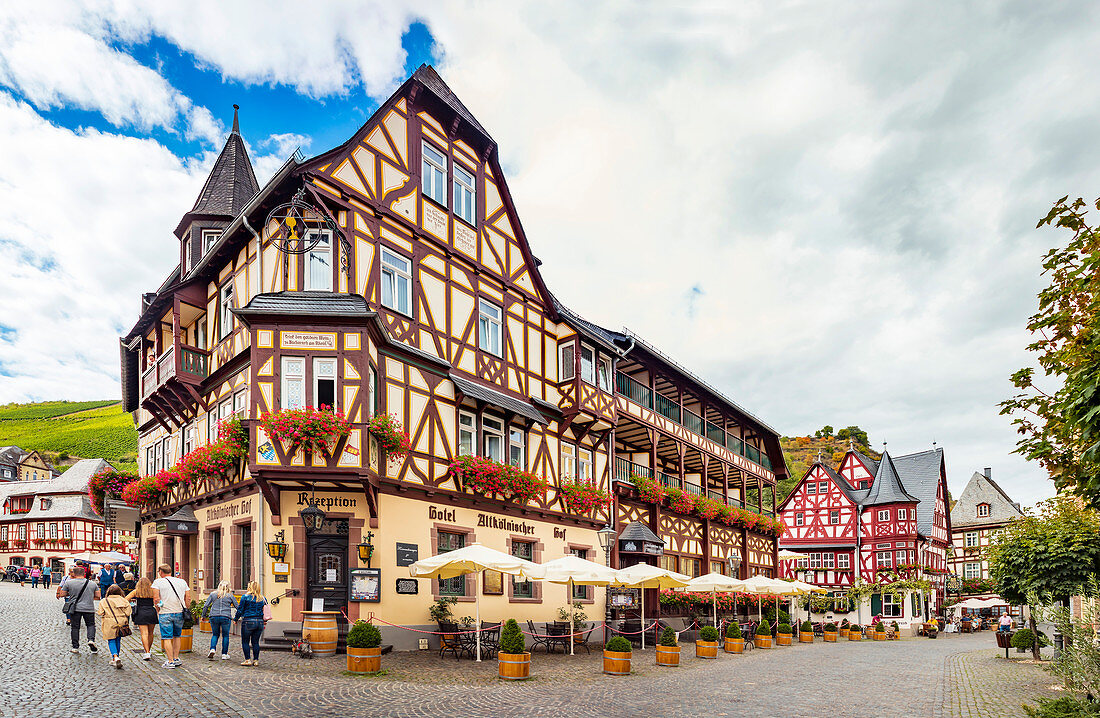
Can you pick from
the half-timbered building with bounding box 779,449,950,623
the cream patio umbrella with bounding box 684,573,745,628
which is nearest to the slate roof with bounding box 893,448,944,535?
the half-timbered building with bounding box 779,449,950,623

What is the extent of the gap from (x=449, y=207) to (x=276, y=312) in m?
6.79

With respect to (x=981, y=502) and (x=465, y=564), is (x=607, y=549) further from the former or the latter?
(x=981, y=502)

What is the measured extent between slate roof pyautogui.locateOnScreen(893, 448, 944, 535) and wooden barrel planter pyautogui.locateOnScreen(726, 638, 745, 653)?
43556mm

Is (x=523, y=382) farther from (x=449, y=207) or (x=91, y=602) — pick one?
(x=91, y=602)

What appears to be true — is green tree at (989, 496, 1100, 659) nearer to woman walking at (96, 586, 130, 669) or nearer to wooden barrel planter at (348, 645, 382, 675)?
wooden barrel planter at (348, 645, 382, 675)

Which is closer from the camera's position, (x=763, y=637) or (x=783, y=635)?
(x=763, y=637)

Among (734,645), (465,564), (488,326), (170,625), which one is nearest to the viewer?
(170,625)

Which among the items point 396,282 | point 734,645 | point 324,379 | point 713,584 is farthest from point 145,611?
point 713,584

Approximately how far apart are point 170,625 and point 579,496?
14.2 meters

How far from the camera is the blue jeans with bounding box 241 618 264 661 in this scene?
15.4 meters

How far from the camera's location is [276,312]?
18.7 metres

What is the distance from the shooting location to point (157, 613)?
15188 mm

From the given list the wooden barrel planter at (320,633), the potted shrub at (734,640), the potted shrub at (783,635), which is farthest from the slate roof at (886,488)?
the wooden barrel planter at (320,633)

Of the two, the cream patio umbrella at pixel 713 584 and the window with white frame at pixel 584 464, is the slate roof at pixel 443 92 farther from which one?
Result: the cream patio umbrella at pixel 713 584
